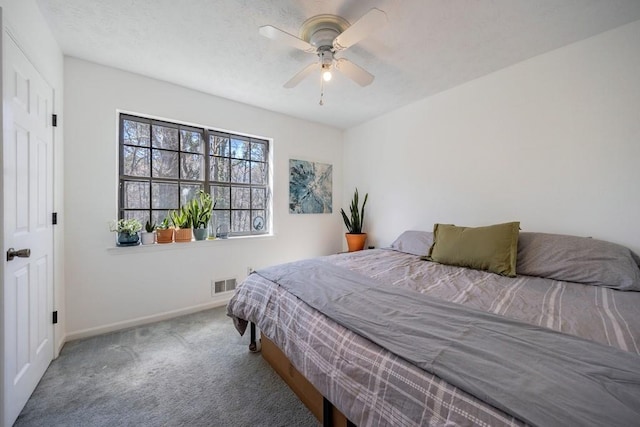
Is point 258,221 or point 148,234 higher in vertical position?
point 258,221

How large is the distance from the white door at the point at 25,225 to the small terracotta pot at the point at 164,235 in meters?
0.77

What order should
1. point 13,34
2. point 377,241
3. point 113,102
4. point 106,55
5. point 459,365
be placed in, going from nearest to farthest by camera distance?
point 459,365
point 13,34
point 106,55
point 113,102
point 377,241

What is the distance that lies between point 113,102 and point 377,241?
334 cm

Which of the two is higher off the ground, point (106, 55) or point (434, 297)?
point (106, 55)

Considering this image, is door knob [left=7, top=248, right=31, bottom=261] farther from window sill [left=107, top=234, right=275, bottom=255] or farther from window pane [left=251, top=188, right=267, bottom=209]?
window pane [left=251, top=188, right=267, bottom=209]

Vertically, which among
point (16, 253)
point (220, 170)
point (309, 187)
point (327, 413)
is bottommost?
point (327, 413)

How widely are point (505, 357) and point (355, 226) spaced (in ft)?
9.47

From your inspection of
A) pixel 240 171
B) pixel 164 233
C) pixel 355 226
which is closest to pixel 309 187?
pixel 355 226

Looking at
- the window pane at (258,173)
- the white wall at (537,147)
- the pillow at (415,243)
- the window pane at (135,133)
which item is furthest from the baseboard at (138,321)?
the white wall at (537,147)

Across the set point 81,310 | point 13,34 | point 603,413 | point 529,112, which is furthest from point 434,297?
point 81,310

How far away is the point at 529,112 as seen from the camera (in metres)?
2.16

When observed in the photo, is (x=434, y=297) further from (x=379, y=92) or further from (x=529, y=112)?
(x=379, y=92)

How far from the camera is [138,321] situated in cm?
238

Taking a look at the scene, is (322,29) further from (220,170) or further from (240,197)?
(240,197)
